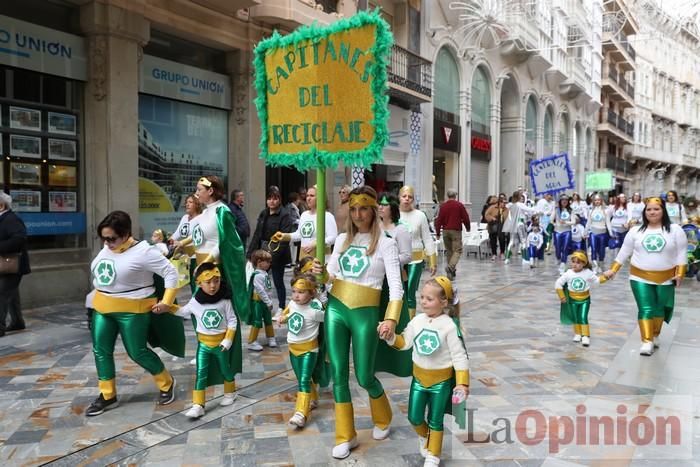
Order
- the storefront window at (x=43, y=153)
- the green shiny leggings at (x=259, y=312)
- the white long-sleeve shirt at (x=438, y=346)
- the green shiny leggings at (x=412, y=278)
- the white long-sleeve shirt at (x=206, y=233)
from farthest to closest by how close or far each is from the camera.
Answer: the storefront window at (x=43, y=153)
the green shiny leggings at (x=412, y=278)
the green shiny leggings at (x=259, y=312)
the white long-sleeve shirt at (x=206, y=233)
the white long-sleeve shirt at (x=438, y=346)

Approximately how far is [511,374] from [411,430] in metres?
1.70

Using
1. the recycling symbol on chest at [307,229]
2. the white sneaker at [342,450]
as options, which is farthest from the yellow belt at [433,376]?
the recycling symbol on chest at [307,229]

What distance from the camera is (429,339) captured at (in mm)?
3436

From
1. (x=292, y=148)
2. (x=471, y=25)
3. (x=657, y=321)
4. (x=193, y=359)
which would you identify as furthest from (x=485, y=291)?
(x=471, y=25)

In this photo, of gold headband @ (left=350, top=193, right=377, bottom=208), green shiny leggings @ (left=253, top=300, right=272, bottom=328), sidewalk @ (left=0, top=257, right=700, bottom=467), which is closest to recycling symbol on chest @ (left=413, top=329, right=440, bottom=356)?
sidewalk @ (left=0, top=257, right=700, bottom=467)

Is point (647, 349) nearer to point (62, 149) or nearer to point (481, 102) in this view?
point (62, 149)

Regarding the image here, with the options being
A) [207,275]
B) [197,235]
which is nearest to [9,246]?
[197,235]

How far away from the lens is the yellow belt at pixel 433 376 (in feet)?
11.2

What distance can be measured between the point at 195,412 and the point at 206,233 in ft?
5.37

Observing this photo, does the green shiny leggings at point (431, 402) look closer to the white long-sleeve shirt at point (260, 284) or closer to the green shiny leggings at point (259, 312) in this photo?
the white long-sleeve shirt at point (260, 284)

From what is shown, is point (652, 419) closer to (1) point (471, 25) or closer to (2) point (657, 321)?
(2) point (657, 321)

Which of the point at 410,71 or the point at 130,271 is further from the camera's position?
the point at 410,71

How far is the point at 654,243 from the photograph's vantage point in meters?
6.16

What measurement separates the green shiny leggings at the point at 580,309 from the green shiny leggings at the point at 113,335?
190 inches
